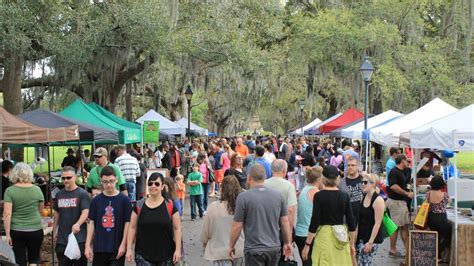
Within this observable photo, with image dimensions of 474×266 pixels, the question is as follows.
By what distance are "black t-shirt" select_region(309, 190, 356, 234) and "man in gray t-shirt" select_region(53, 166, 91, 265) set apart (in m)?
2.46

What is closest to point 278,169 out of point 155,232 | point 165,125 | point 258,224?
point 258,224

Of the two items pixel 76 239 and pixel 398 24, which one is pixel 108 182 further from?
pixel 398 24

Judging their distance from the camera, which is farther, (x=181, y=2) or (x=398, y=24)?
(x=398, y=24)

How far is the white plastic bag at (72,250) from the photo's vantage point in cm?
658

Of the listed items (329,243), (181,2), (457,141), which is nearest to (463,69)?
(181,2)

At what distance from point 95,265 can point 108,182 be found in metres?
0.84

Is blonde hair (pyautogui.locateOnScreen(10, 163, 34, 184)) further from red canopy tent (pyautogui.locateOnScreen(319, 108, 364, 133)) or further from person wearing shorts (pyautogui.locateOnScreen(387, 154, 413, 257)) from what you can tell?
red canopy tent (pyautogui.locateOnScreen(319, 108, 364, 133))

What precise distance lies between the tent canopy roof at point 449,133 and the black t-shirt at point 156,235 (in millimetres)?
4226

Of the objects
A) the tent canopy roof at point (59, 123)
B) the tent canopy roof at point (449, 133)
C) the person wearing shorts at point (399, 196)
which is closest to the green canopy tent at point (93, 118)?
the tent canopy roof at point (59, 123)

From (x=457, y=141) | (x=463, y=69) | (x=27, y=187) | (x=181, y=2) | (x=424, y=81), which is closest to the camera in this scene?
(x=27, y=187)

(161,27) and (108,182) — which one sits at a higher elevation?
(161,27)

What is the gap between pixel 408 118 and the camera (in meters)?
14.0

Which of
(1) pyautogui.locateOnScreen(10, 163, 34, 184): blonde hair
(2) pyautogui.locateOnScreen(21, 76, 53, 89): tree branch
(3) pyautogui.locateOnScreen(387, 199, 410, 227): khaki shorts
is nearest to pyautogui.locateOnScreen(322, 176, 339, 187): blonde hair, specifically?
(1) pyautogui.locateOnScreen(10, 163, 34, 184): blonde hair

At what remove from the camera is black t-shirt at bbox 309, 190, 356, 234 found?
620cm
